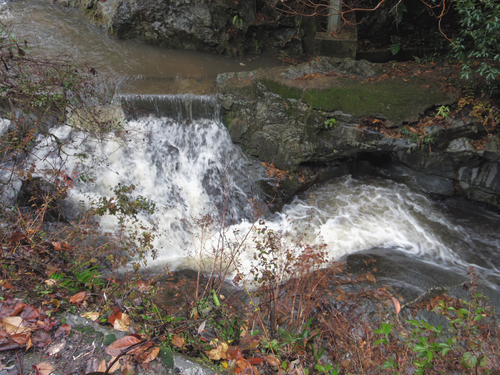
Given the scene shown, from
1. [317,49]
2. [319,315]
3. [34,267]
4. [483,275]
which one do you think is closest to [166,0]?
[317,49]

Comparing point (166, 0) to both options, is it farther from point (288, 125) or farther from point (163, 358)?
point (163, 358)

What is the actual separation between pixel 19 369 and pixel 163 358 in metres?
0.71

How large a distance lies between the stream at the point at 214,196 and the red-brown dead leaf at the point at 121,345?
3.68 metres

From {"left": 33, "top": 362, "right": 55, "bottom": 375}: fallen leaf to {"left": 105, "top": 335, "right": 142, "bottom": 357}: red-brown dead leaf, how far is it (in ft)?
0.88

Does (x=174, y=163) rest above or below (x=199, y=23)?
below

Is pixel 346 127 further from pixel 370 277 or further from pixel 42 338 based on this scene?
pixel 42 338

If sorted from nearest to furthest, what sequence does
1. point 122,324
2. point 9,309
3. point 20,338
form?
point 20,338 < point 9,309 < point 122,324

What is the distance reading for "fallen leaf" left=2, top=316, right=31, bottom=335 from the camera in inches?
65.4

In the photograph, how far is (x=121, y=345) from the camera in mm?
1607

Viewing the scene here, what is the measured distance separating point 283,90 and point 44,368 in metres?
5.76

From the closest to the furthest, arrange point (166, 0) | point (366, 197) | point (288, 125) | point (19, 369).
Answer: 1. point (19, 369)
2. point (288, 125)
3. point (366, 197)
4. point (166, 0)

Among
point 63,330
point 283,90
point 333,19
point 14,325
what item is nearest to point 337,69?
point 283,90

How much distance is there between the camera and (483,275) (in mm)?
4859

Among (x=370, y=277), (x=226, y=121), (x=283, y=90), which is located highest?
(x=283, y=90)
